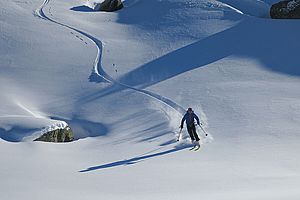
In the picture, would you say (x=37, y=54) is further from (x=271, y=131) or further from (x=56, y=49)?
(x=271, y=131)

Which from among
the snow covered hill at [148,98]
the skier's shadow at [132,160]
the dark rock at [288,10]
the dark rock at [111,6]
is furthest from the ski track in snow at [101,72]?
the dark rock at [288,10]

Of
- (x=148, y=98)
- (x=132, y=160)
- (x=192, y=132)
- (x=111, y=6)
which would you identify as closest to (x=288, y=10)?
(x=111, y=6)

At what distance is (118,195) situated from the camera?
8500 millimetres

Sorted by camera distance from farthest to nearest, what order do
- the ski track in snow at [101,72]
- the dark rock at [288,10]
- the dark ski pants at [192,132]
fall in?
the dark rock at [288,10] → the ski track in snow at [101,72] → the dark ski pants at [192,132]

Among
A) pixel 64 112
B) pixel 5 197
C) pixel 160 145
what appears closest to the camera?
pixel 5 197

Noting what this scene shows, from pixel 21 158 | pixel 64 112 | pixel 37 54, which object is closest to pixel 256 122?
pixel 64 112

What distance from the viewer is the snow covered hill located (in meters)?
9.84

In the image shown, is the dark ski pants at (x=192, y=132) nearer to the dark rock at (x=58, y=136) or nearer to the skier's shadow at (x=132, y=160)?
the skier's shadow at (x=132, y=160)

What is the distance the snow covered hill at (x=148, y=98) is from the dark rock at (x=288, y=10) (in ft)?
2.01

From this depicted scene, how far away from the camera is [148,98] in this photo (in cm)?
1861

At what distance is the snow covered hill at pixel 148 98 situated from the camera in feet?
32.3

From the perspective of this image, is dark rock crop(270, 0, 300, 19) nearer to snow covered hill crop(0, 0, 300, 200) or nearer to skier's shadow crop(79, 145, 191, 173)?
snow covered hill crop(0, 0, 300, 200)

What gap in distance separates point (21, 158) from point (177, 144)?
180 inches

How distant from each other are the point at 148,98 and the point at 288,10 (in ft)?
38.3
